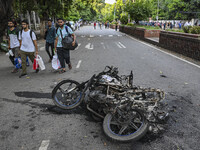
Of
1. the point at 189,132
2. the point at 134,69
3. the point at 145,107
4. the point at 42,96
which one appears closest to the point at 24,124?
the point at 42,96

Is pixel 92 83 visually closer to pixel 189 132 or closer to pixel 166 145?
pixel 166 145

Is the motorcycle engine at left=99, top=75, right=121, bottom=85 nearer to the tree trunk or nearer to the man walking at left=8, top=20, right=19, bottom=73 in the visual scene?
the man walking at left=8, top=20, right=19, bottom=73

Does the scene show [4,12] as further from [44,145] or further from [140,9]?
[140,9]

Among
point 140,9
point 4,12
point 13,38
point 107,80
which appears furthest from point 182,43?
point 140,9

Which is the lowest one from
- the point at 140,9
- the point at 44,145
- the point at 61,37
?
the point at 44,145

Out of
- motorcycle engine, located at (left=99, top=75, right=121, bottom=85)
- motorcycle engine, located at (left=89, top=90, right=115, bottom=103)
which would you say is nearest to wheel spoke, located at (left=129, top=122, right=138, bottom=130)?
motorcycle engine, located at (left=89, top=90, right=115, bottom=103)

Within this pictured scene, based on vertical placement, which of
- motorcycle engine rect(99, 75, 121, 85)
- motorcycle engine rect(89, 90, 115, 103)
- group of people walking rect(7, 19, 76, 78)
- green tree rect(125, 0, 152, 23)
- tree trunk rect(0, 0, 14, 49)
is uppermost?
green tree rect(125, 0, 152, 23)

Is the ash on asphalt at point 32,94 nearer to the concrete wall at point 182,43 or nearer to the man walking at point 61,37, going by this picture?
the man walking at point 61,37

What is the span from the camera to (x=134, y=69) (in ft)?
26.1

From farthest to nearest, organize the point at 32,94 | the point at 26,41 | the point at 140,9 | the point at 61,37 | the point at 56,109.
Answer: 1. the point at 140,9
2. the point at 61,37
3. the point at 26,41
4. the point at 32,94
5. the point at 56,109

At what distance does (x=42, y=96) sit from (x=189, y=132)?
3629mm

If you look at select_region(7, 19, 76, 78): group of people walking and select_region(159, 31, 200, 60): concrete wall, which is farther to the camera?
select_region(159, 31, 200, 60): concrete wall

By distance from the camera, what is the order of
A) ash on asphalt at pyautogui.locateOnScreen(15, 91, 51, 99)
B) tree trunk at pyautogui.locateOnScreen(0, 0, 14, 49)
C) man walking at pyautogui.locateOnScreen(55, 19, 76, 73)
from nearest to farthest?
ash on asphalt at pyautogui.locateOnScreen(15, 91, 51, 99) → man walking at pyautogui.locateOnScreen(55, 19, 76, 73) → tree trunk at pyautogui.locateOnScreen(0, 0, 14, 49)

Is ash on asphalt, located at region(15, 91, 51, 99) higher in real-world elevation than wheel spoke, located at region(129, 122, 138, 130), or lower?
lower
